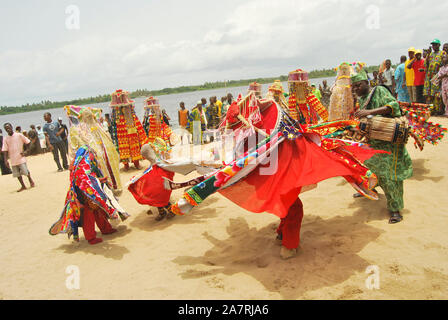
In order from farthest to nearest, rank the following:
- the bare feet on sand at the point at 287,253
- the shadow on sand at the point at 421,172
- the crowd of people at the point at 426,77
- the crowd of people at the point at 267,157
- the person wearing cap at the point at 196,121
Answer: the person wearing cap at the point at 196,121
the crowd of people at the point at 426,77
the shadow on sand at the point at 421,172
the bare feet on sand at the point at 287,253
the crowd of people at the point at 267,157

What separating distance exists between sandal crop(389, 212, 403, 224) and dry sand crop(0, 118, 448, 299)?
91 millimetres

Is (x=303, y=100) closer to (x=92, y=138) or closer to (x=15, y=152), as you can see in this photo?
(x=92, y=138)

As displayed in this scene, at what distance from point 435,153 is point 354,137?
3.30m

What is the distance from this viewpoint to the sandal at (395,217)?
14.3 ft

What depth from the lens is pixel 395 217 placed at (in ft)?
14.4

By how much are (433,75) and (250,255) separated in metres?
9.91

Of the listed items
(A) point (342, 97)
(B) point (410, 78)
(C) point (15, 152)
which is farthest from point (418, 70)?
(C) point (15, 152)

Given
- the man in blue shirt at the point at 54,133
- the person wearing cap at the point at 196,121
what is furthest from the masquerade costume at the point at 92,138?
the person wearing cap at the point at 196,121

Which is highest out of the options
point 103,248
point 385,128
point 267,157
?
point 385,128

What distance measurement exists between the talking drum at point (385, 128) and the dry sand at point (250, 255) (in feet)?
3.83

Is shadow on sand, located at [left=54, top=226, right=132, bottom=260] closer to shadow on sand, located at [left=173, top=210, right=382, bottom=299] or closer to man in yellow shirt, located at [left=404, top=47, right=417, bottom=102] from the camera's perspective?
shadow on sand, located at [left=173, top=210, right=382, bottom=299]

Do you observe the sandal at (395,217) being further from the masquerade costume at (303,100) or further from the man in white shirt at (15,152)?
the man in white shirt at (15,152)

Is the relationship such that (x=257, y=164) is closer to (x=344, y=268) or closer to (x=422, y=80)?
(x=344, y=268)

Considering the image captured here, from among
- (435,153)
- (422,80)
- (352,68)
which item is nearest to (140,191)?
(352,68)
